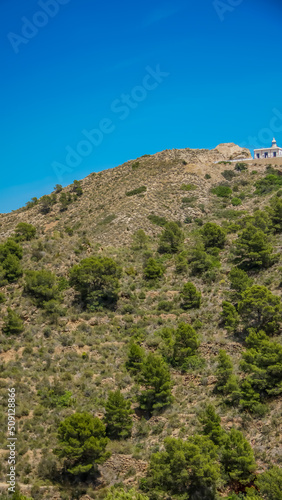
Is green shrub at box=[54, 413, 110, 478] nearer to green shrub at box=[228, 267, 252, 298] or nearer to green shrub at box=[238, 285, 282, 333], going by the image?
green shrub at box=[238, 285, 282, 333]

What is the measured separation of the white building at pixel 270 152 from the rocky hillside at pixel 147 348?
17.1m

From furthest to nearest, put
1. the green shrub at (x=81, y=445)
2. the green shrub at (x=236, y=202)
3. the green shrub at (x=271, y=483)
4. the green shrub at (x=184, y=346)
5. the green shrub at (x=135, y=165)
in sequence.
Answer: the green shrub at (x=135, y=165) → the green shrub at (x=236, y=202) → the green shrub at (x=184, y=346) → the green shrub at (x=81, y=445) → the green shrub at (x=271, y=483)

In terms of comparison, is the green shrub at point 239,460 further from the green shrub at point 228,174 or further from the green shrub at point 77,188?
the green shrub at point 77,188

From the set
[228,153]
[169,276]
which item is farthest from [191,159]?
[169,276]

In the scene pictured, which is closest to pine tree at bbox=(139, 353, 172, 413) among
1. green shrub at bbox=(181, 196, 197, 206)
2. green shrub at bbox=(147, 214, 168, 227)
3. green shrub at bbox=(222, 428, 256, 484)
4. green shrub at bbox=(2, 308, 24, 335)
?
green shrub at bbox=(222, 428, 256, 484)

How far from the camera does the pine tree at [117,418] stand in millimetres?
23891

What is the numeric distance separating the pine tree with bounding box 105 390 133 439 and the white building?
193 feet

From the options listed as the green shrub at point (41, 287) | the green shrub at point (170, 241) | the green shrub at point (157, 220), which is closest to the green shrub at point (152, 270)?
the green shrub at point (170, 241)

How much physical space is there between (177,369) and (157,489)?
9.71 m

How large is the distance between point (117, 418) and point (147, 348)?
8.11m

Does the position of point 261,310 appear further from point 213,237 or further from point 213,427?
point 213,237

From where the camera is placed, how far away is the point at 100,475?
866 inches

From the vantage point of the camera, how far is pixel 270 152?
7344cm

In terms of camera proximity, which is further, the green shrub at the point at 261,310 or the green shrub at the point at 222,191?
the green shrub at the point at 222,191
